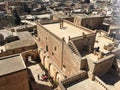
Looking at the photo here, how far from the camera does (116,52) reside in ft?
65.7

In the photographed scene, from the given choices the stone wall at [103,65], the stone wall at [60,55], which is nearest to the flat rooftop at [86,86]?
the stone wall at [103,65]

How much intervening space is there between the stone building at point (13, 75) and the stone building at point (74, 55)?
483 cm

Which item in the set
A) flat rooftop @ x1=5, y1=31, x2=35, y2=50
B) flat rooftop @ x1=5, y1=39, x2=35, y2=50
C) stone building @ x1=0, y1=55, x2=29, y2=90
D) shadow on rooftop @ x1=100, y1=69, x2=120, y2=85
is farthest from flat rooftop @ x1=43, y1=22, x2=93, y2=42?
stone building @ x1=0, y1=55, x2=29, y2=90

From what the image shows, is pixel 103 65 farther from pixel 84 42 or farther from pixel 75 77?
pixel 84 42

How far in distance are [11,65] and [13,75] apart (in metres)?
1.78

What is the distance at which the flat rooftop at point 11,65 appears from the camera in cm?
1550

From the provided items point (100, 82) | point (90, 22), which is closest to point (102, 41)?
point (90, 22)

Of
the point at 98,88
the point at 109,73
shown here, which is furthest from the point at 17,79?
the point at 109,73

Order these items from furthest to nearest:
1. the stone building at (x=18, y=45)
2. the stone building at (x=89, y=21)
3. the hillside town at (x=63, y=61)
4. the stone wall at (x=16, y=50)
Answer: the stone building at (x=89, y=21) → the stone building at (x=18, y=45) → the stone wall at (x=16, y=50) → the hillside town at (x=63, y=61)

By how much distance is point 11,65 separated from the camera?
16594 millimetres

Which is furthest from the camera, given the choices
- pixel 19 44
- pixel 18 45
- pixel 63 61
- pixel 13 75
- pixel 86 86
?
pixel 19 44

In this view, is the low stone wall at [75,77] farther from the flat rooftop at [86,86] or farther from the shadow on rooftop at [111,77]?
the shadow on rooftop at [111,77]

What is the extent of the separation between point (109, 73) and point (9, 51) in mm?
19961

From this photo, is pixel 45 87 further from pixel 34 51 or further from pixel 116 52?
pixel 116 52
